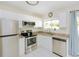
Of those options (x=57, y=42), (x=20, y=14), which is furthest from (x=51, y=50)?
(x=20, y=14)

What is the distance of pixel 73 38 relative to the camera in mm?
3732

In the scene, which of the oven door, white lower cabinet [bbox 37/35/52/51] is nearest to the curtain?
white lower cabinet [bbox 37/35/52/51]

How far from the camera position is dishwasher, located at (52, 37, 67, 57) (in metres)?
3.67

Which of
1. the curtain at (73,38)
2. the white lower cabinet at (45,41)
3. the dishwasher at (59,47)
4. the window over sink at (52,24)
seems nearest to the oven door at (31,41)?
the white lower cabinet at (45,41)

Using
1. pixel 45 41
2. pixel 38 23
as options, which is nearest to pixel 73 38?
pixel 45 41

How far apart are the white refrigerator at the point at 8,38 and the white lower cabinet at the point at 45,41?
1712 mm

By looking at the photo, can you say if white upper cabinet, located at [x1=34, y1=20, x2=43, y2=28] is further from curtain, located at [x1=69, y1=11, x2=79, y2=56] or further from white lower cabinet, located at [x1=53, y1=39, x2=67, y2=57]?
curtain, located at [x1=69, y1=11, x2=79, y2=56]

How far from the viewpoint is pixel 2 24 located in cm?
273

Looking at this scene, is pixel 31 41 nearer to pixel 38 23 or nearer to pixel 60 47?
pixel 60 47

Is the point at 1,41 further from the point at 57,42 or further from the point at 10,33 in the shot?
the point at 57,42

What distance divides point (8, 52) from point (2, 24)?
32.0 inches

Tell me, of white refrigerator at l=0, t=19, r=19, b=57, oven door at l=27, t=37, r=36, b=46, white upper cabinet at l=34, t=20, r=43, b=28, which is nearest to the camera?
white refrigerator at l=0, t=19, r=19, b=57

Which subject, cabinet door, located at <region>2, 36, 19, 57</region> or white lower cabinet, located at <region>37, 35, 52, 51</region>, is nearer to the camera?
cabinet door, located at <region>2, 36, 19, 57</region>

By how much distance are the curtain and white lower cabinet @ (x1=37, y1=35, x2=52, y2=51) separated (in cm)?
97
